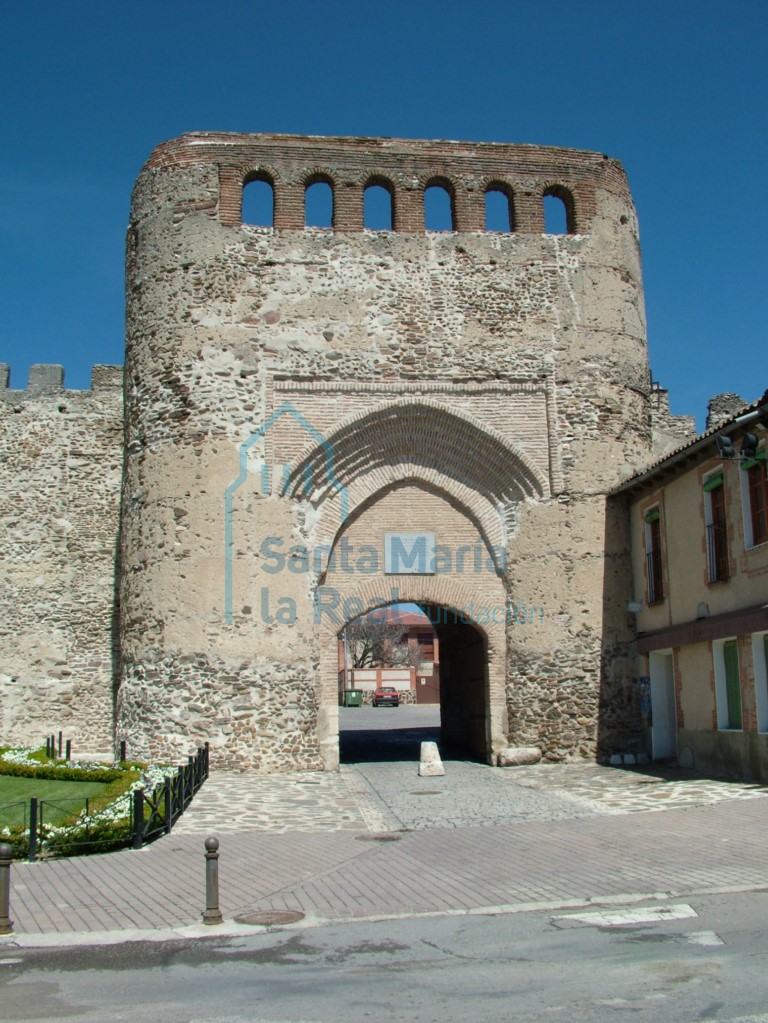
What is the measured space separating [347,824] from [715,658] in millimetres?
5940

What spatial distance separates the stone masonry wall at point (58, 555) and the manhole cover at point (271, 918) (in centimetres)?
1190

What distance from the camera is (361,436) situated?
53.4 feet

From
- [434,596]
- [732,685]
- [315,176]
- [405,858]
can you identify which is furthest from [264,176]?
[405,858]

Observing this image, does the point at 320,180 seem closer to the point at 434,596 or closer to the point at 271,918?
the point at 434,596

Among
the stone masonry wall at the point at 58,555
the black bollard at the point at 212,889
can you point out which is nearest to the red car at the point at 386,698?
the stone masonry wall at the point at 58,555

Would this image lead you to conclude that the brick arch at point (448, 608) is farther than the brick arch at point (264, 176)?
No

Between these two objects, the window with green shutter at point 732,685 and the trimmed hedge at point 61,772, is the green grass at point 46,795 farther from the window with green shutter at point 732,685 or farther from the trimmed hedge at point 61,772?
the window with green shutter at point 732,685

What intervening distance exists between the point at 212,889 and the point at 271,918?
45 centimetres

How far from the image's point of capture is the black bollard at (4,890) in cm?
632

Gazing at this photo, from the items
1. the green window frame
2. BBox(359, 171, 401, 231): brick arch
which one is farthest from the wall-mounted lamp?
BBox(359, 171, 401, 231): brick arch

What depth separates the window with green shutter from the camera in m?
13.1

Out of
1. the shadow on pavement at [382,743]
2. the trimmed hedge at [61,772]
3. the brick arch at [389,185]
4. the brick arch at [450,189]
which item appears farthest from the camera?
the shadow on pavement at [382,743]

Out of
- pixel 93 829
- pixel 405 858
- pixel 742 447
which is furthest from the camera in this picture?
pixel 742 447

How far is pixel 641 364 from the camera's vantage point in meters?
17.3
